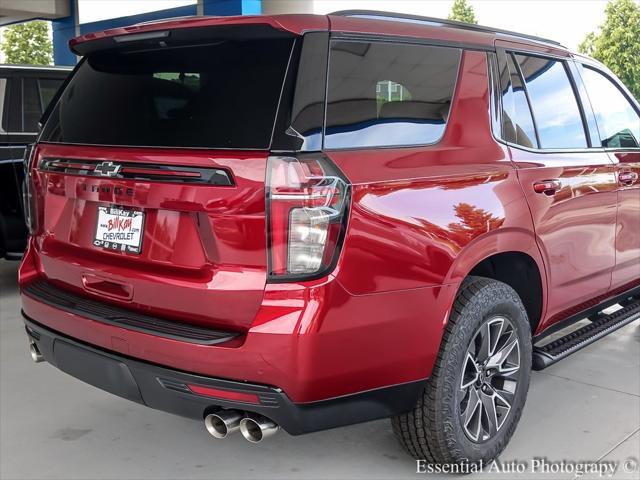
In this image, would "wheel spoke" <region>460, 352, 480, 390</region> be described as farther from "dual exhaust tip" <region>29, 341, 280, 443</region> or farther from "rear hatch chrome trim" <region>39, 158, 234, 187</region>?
"rear hatch chrome trim" <region>39, 158, 234, 187</region>

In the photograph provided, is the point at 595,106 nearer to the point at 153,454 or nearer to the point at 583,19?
the point at 153,454

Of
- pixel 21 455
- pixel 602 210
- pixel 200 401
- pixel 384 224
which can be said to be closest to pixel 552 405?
pixel 602 210

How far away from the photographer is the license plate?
2.30m

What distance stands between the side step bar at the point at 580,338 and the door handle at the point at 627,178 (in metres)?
0.68

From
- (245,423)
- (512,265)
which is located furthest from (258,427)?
(512,265)

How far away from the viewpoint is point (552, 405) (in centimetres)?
339

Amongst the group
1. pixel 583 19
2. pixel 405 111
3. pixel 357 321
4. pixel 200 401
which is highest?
pixel 583 19

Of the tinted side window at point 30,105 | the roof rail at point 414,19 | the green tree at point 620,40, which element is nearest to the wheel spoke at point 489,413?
the roof rail at point 414,19

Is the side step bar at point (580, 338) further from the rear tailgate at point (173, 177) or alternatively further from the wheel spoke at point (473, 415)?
the rear tailgate at point (173, 177)

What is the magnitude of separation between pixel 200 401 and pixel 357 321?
0.55 m

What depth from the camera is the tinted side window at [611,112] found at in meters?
3.53

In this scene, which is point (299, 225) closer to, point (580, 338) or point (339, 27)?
point (339, 27)

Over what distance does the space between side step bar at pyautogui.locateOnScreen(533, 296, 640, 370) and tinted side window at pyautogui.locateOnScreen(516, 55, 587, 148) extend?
87 cm

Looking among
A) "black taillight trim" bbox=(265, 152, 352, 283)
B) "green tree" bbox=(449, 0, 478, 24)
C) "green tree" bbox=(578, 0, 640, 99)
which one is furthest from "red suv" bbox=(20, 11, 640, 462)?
"green tree" bbox=(449, 0, 478, 24)
